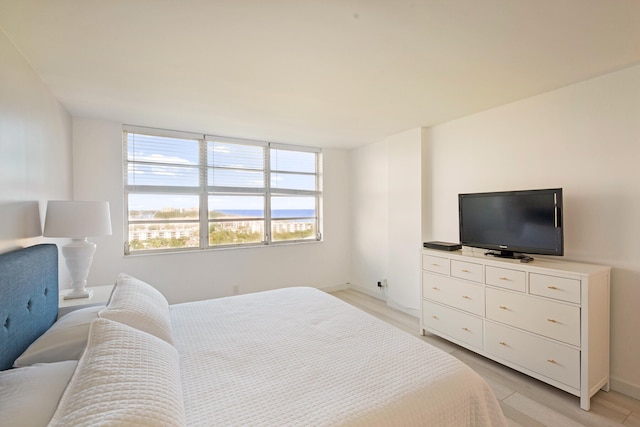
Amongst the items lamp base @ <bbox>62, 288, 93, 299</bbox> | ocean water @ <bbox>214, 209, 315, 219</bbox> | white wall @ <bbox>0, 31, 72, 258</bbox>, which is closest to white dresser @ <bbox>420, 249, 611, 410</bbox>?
ocean water @ <bbox>214, 209, 315, 219</bbox>

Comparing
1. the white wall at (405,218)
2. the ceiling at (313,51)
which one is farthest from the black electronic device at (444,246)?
the ceiling at (313,51)

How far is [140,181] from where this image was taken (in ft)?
11.6

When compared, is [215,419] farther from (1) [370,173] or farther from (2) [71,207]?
(1) [370,173]

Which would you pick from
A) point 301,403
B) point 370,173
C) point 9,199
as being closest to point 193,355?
point 301,403

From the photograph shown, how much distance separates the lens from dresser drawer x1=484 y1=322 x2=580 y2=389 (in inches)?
80.4

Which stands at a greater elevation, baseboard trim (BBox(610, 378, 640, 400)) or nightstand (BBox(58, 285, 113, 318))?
nightstand (BBox(58, 285, 113, 318))

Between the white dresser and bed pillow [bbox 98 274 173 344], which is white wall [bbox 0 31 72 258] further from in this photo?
the white dresser

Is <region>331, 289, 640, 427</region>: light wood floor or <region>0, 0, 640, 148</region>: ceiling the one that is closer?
<region>0, 0, 640, 148</region>: ceiling

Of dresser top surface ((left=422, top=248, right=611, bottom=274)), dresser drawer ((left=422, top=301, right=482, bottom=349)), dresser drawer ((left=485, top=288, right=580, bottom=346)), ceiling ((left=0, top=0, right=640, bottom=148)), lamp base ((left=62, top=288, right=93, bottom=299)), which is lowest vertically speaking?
dresser drawer ((left=422, top=301, right=482, bottom=349))

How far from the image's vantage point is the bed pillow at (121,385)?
81cm

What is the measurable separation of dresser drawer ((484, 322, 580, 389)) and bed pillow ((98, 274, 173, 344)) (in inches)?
102

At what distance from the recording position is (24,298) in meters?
1.49

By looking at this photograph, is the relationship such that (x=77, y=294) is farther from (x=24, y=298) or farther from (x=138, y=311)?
(x=138, y=311)

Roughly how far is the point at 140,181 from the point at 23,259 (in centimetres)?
221
